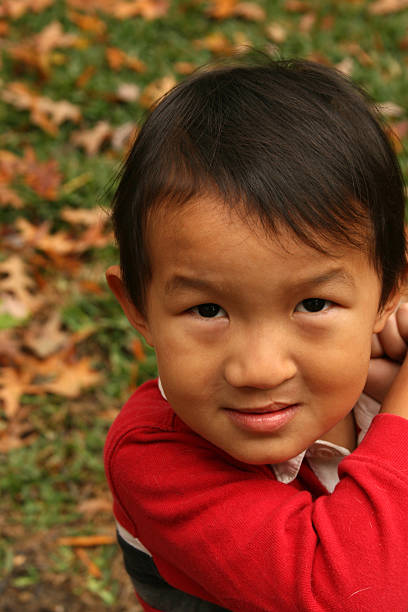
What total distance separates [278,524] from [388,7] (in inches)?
183

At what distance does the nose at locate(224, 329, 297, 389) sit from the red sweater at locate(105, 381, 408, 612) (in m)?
0.28

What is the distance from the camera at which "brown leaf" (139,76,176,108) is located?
469 centimetres

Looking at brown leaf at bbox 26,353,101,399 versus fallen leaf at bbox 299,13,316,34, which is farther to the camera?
fallen leaf at bbox 299,13,316,34

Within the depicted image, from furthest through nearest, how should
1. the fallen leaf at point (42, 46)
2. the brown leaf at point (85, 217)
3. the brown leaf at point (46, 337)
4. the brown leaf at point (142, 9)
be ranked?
the brown leaf at point (142, 9) → the fallen leaf at point (42, 46) → the brown leaf at point (85, 217) → the brown leaf at point (46, 337)

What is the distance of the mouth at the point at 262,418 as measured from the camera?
57.3 inches

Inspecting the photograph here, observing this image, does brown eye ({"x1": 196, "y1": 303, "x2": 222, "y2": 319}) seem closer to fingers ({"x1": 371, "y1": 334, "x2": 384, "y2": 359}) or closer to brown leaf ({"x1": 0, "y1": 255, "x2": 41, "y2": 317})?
fingers ({"x1": 371, "y1": 334, "x2": 384, "y2": 359})

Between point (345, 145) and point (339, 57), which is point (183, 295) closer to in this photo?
point (345, 145)

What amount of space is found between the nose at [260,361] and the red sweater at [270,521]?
11.1 inches

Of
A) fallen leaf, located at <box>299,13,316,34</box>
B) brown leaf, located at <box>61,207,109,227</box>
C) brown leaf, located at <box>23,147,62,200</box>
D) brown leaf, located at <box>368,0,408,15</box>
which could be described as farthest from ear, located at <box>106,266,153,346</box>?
brown leaf, located at <box>368,0,408,15</box>

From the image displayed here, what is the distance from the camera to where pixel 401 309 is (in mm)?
1950

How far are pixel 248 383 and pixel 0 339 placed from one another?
7.16 ft

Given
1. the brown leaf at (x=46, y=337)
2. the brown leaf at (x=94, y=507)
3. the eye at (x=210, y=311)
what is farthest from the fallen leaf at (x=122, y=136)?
the eye at (x=210, y=311)

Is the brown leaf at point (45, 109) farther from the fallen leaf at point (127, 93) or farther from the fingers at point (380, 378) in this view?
the fingers at point (380, 378)

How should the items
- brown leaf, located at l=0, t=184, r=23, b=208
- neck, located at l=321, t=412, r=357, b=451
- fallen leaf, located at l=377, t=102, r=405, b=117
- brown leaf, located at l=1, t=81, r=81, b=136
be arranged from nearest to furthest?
neck, located at l=321, t=412, r=357, b=451 → brown leaf, located at l=0, t=184, r=23, b=208 → fallen leaf, located at l=377, t=102, r=405, b=117 → brown leaf, located at l=1, t=81, r=81, b=136
